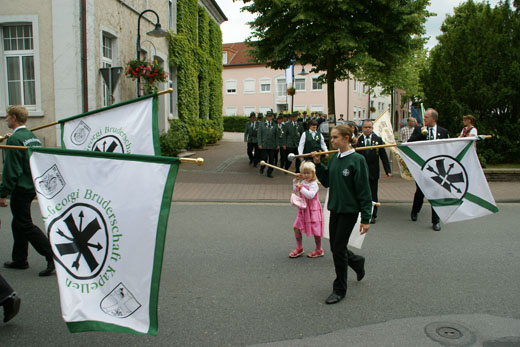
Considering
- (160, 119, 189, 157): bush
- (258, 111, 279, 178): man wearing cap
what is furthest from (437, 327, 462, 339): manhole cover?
(160, 119, 189, 157): bush

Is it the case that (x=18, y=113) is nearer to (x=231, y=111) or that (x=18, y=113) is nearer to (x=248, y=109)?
(x=248, y=109)

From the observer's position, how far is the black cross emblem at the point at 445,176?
5191 mm

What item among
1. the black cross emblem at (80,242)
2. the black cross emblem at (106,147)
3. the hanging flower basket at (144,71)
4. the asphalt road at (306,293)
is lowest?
the asphalt road at (306,293)

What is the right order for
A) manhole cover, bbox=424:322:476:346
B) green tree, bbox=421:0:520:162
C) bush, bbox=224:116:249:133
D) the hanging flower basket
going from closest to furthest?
manhole cover, bbox=424:322:476:346
green tree, bbox=421:0:520:162
the hanging flower basket
bush, bbox=224:116:249:133

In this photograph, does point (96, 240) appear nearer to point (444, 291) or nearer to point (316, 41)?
point (444, 291)

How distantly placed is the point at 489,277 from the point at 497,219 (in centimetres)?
351

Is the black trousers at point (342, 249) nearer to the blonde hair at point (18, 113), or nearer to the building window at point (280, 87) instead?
the blonde hair at point (18, 113)

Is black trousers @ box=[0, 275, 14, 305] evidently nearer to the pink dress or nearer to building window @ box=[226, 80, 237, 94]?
the pink dress

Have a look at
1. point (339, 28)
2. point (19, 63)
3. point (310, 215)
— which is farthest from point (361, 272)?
point (19, 63)

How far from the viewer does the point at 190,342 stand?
3494mm

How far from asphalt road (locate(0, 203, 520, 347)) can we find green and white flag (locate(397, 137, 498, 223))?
746mm

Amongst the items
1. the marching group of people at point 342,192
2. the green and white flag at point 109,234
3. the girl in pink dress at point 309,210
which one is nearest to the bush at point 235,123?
the marching group of people at point 342,192

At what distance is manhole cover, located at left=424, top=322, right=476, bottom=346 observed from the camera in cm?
350

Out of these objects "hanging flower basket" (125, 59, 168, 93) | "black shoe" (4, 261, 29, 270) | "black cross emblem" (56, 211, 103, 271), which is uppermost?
"hanging flower basket" (125, 59, 168, 93)
